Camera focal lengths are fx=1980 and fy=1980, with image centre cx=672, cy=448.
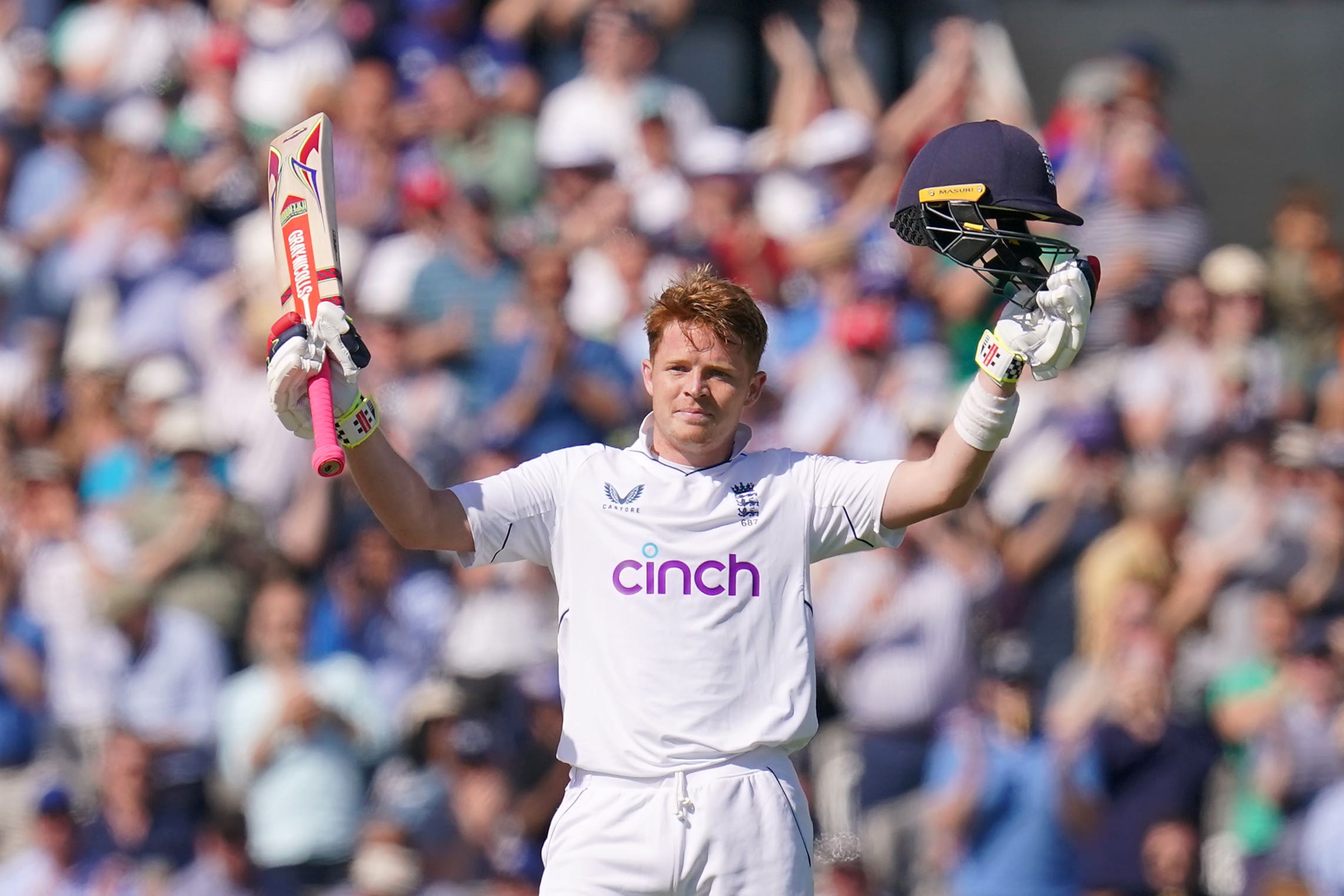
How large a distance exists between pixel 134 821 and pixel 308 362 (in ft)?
13.2

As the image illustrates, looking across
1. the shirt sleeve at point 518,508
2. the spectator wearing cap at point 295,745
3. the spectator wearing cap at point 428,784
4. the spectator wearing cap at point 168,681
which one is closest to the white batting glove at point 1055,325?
the shirt sleeve at point 518,508

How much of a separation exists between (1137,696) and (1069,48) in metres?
5.49

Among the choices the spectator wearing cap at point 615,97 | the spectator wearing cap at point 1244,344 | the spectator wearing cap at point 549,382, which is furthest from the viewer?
the spectator wearing cap at point 615,97

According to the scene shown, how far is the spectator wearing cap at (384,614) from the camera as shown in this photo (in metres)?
8.24

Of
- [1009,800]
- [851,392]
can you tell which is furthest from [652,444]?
[851,392]

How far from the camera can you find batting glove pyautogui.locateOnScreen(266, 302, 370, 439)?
14.0 ft

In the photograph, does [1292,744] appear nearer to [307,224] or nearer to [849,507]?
[849,507]

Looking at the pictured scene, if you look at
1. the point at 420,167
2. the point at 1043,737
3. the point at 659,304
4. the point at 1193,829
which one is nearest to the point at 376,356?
the point at 420,167

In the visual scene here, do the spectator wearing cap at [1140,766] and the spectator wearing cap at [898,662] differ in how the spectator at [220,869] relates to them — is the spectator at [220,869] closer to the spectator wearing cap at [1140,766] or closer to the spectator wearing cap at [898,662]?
the spectator wearing cap at [898,662]

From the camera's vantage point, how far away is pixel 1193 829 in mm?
7641

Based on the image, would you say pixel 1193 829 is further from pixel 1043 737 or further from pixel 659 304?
Answer: pixel 659 304

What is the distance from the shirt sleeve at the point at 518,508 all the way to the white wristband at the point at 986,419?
0.88 m

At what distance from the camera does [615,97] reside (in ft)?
34.7

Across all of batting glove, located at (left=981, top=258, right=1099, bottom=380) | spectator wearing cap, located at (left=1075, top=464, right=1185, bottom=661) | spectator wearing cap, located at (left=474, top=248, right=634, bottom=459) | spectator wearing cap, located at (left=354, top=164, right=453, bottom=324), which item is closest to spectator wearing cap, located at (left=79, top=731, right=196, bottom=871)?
spectator wearing cap, located at (left=474, top=248, right=634, bottom=459)
